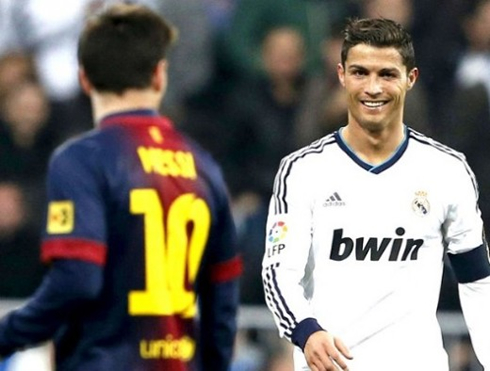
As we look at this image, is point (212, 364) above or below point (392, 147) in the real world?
below

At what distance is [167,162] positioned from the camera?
18.4ft

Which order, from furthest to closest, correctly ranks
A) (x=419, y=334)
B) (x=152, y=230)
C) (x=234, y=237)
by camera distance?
1. (x=419, y=334)
2. (x=234, y=237)
3. (x=152, y=230)

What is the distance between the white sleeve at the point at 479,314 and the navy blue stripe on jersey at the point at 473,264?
0.02 meters

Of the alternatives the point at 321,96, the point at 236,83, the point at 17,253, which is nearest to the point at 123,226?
the point at 17,253

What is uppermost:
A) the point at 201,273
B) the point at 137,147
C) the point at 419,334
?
the point at 137,147

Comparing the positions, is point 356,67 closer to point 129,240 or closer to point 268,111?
point 129,240

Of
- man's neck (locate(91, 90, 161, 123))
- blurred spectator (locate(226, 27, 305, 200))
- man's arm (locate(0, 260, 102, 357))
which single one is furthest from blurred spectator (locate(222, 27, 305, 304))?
man's arm (locate(0, 260, 102, 357))

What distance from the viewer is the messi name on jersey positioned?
5566 mm

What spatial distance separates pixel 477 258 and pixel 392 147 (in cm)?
58

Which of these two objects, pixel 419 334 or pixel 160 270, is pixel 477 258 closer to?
pixel 419 334

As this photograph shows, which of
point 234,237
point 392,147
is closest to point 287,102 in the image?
point 392,147

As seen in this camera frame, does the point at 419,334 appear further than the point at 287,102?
No

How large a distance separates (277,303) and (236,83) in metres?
5.06

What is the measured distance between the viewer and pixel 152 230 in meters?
5.49
